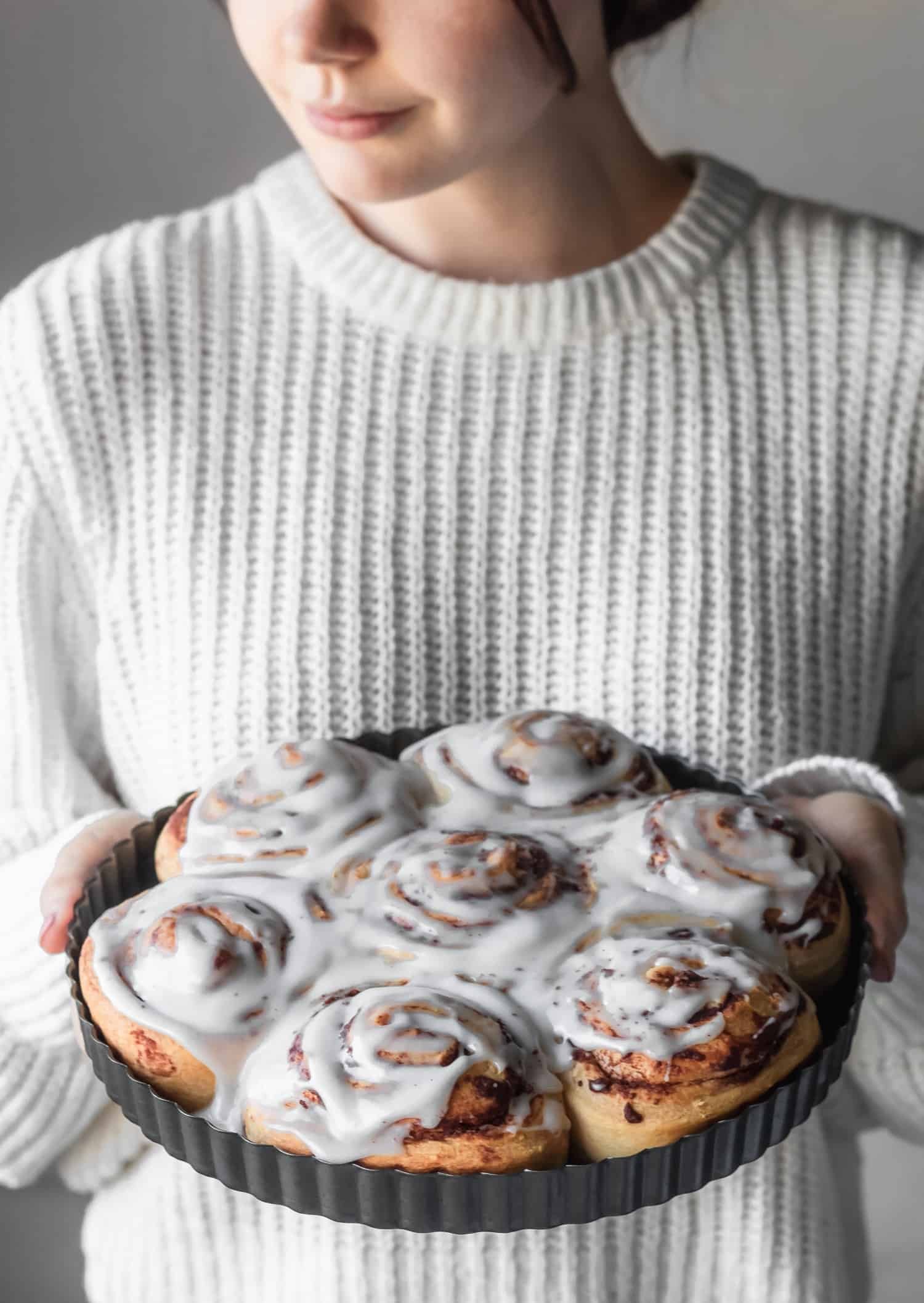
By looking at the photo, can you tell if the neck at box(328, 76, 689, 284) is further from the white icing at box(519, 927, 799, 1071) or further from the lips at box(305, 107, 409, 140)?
the white icing at box(519, 927, 799, 1071)

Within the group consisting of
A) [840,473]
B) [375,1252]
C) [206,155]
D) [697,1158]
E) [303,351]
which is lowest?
[375,1252]

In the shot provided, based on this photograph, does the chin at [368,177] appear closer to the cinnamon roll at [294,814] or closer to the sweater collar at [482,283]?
the sweater collar at [482,283]

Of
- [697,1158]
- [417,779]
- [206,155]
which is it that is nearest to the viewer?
[697,1158]

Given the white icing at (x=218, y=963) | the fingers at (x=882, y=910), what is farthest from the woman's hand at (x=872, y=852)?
the white icing at (x=218, y=963)

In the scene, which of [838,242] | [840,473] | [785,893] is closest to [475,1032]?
[785,893]

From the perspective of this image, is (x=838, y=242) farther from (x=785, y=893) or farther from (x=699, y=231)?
(x=785, y=893)

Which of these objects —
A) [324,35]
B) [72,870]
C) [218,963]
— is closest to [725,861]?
[218,963]

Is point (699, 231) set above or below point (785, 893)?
above

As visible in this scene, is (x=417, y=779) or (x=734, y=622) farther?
(x=734, y=622)
